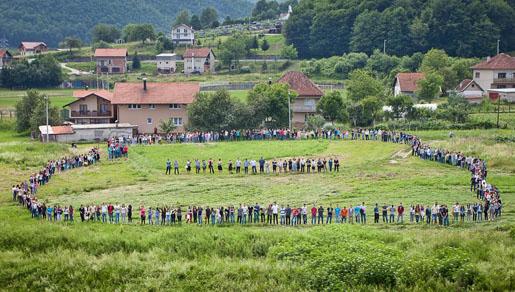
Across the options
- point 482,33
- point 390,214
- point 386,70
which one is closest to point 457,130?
point 390,214

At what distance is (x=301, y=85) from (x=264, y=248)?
40.5 meters

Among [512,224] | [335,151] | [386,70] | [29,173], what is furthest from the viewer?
[386,70]

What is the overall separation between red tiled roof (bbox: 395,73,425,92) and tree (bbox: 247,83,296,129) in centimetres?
2220

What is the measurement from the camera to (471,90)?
263 ft

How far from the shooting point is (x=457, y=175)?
41.3 m

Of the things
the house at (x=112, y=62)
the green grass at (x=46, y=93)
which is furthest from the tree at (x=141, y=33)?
the green grass at (x=46, y=93)

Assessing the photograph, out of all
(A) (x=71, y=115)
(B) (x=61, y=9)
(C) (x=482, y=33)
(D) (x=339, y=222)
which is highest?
(B) (x=61, y=9)

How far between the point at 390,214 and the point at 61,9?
17411 centimetres

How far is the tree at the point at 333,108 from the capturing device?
64.1 metres

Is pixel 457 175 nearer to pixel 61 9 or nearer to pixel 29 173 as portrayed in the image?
pixel 29 173

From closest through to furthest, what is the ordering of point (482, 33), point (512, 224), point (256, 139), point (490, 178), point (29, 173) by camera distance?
point (512, 224) < point (490, 178) < point (29, 173) < point (256, 139) < point (482, 33)

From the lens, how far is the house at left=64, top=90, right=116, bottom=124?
65.1 m

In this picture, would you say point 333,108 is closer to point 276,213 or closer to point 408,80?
point 408,80

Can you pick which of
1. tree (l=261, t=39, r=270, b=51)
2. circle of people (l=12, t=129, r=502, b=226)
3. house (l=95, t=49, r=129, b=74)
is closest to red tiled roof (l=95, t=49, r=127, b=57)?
house (l=95, t=49, r=129, b=74)
